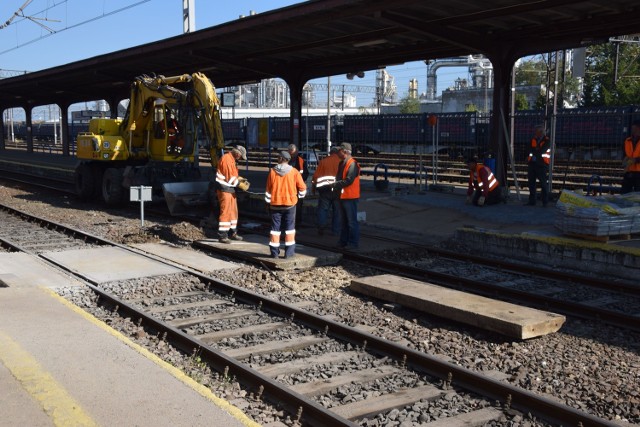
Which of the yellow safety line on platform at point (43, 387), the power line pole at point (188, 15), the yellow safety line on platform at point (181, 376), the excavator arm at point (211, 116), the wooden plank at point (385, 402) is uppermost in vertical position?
the power line pole at point (188, 15)

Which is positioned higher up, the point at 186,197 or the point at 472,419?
the point at 186,197

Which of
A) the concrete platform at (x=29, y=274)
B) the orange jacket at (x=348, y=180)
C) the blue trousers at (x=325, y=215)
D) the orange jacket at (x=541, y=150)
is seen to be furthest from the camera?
the orange jacket at (x=541, y=150)

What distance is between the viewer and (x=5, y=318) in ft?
24.4

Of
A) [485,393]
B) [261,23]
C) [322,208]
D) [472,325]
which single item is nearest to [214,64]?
[261,23]

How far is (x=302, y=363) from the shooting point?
6516 millimetres

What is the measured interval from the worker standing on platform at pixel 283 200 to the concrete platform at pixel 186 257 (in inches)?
37.5

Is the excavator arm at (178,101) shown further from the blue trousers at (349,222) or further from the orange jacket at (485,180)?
the orange jacket at (485,180)

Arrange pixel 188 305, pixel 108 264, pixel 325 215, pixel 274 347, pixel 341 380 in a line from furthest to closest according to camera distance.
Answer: pixel 325 215 → pixel 108 264 → pixel 188 305 → pixel 274 347 → pixel 341 380

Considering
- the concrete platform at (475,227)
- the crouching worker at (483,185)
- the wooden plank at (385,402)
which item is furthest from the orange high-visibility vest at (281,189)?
the crouching worker at (483,185)

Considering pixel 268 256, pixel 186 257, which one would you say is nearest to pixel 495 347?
pixel 268 256

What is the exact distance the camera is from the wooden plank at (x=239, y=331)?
23.9 ft

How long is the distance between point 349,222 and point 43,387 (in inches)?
302

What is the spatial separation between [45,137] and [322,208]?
75.9 meters

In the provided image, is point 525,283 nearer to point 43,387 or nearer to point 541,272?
point 541,272
